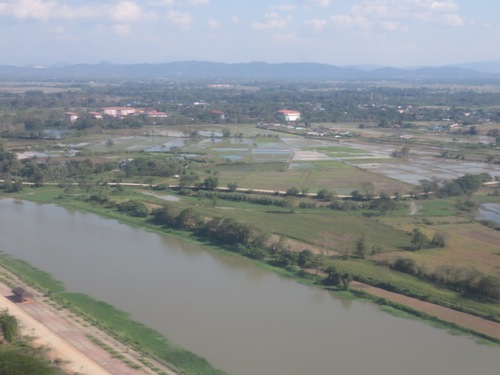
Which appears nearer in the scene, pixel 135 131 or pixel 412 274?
pixel 412 274

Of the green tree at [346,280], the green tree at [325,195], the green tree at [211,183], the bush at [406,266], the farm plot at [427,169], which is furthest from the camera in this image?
the farm plot at [427,169]

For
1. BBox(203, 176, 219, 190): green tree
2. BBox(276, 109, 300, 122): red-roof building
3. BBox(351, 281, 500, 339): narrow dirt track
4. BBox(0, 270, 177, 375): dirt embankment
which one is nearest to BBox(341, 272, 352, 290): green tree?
BBox(351, 281, 500, 339): narrow dirt track

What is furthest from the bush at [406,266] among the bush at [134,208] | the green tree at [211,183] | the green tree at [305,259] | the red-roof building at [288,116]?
the red-roof building at [288,116]

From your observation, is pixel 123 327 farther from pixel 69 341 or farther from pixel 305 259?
pixel 305 259

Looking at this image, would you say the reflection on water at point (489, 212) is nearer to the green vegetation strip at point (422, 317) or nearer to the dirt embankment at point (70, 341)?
the green vegetation strip at point (422, 317)

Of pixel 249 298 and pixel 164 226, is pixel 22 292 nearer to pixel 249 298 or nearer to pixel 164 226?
pixel 249 298

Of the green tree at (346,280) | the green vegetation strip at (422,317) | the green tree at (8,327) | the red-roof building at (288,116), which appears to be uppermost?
the green tree at (8,327)

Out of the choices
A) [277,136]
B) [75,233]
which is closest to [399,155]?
[277,136]
